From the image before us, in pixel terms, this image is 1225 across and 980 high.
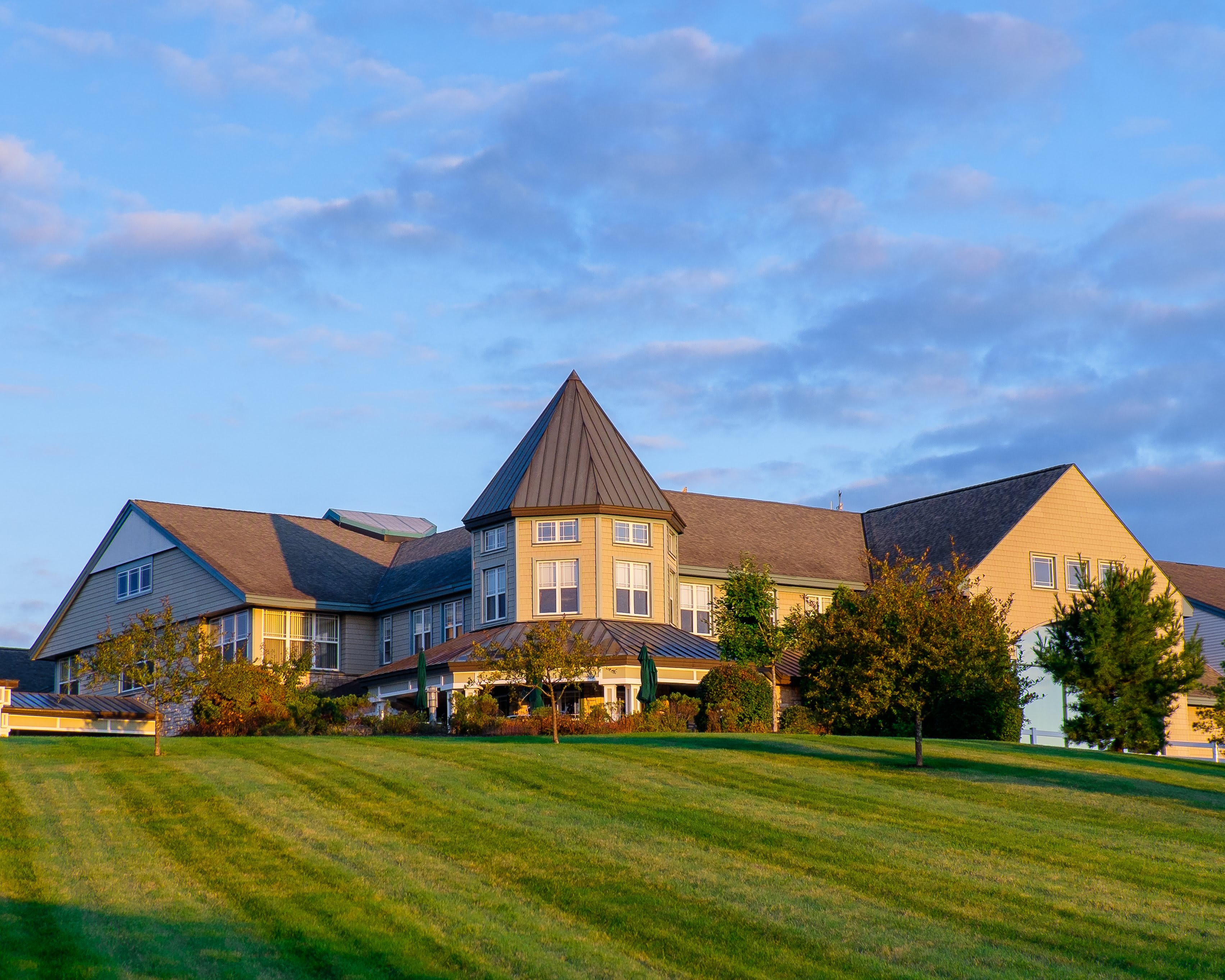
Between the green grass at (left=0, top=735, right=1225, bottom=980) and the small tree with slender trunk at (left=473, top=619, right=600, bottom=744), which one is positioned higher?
the small tree with slender trunk at (left=473, top=619, right=600, bottom=744)

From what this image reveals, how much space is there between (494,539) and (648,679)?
29.3 ft

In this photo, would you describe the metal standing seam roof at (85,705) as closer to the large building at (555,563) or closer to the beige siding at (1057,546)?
the large building at (555,563)

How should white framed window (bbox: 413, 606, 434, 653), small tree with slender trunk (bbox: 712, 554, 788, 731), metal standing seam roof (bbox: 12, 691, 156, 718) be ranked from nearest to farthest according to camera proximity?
small tree with slender trunk (bbox: 712, 554, 788, 731)
metal standing seam roof (bbox: 12, 691, 156, 718)
white framed window (bbox: 413, 606, 434, 653)

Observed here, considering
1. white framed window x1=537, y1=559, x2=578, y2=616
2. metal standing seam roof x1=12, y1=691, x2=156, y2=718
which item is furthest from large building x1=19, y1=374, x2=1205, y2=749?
metal standing seam roof x1=12, y1=691, x2=156, y2=718

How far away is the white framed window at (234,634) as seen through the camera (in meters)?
48.4

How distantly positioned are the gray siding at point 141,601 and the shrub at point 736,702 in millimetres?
17991

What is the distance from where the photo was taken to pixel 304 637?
49.9 m

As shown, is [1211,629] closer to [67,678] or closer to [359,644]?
[359,644]

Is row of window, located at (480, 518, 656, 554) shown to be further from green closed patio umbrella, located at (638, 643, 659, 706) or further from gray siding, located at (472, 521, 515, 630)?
green closed patio umbrella, located at (638, 643, 659, 706)

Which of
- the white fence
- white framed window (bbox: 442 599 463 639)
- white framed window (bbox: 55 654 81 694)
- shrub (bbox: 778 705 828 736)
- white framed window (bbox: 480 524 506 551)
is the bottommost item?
the white fence

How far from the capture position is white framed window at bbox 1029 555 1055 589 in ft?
164

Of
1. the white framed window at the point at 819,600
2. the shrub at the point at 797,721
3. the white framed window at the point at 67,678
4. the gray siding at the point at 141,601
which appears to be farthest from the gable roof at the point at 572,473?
the white framed window at the point at 67,678

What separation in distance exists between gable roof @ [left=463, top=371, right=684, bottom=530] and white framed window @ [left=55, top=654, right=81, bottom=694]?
21.0m

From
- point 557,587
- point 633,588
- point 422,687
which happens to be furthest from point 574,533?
point 422,687
